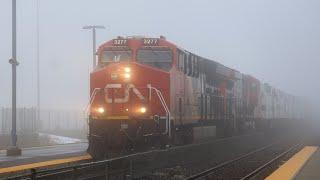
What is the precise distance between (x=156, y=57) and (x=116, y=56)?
4.99ft

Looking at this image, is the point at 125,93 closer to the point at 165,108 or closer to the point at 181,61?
the point at 165,108

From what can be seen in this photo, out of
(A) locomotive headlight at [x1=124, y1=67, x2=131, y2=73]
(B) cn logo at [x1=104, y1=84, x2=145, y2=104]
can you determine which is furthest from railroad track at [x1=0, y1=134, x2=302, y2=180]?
(A) locomotive headlight at [x1=124, y1=67, x2=131, y2=73]

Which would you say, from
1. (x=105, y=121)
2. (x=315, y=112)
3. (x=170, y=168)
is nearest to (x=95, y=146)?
(x=105, y=121)

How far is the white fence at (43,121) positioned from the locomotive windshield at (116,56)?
2853cm

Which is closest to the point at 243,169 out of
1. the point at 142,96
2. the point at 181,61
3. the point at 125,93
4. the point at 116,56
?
the point at 142,96

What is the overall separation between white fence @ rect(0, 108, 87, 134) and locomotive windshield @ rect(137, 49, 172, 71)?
2925 cm

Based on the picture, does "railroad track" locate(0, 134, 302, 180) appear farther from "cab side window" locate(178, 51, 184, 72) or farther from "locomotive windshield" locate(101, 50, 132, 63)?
"locomotive windshield" locate(101, 50, 132, 63)

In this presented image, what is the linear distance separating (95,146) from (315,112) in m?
76.6

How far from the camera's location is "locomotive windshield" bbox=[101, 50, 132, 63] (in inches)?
877

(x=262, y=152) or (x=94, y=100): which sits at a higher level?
(x=94, y=100)

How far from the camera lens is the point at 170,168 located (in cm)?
1955

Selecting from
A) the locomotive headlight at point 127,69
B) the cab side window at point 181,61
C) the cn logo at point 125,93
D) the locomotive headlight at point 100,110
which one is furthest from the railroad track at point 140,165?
the locomotive headlight at point 127,69

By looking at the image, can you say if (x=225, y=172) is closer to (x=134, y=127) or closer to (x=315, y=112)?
(x=134, y=127)

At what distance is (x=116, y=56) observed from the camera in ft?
73.2
